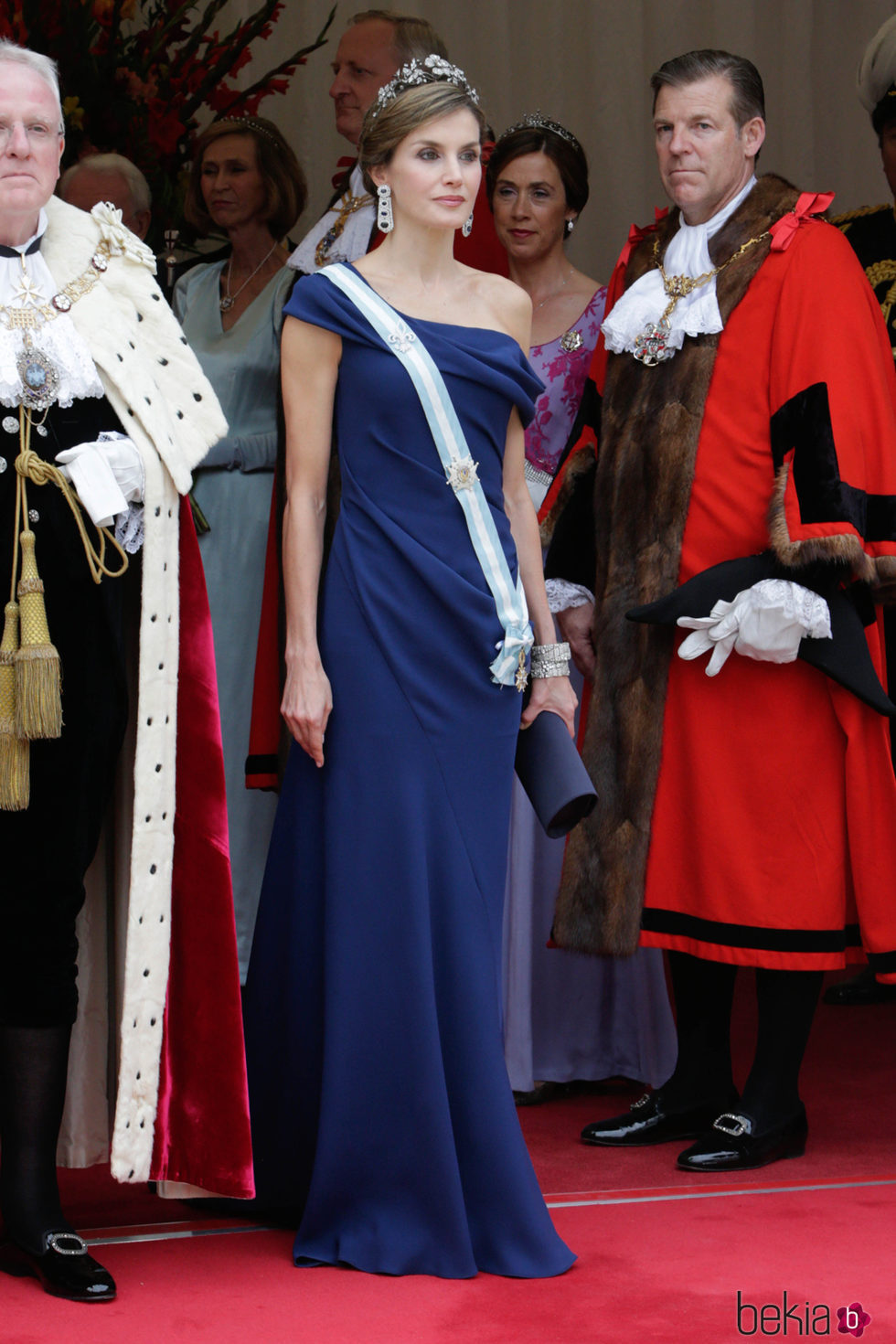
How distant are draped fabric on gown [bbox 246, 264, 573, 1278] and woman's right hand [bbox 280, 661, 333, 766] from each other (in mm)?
26

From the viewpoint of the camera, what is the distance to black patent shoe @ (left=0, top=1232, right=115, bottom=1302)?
246cm

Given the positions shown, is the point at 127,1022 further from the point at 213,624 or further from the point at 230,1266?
the point at 213,624

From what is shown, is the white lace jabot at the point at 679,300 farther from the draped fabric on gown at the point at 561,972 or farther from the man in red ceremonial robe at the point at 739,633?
the draped fabric on gown at the point at 561,972

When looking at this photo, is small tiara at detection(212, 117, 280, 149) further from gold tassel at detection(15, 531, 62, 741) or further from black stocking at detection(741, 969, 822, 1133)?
black stocking at detection(741, 969, 822, 1133)

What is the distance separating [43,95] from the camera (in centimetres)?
246

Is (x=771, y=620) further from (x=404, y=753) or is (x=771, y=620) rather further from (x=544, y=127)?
(x=544, y=127)

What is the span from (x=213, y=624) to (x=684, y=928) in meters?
1.29

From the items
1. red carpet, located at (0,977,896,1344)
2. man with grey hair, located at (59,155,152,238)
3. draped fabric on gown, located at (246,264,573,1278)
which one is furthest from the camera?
man with grey hair, located at (59,155,152,238)

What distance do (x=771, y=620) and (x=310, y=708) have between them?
83 cm

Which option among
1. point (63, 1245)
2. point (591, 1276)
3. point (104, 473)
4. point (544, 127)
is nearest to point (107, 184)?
point (544, 127)

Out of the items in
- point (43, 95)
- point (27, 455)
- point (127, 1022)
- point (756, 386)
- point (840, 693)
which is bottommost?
point (127, 1022)

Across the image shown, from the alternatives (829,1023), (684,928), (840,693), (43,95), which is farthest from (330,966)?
(829,1023)

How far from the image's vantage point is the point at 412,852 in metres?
2.63

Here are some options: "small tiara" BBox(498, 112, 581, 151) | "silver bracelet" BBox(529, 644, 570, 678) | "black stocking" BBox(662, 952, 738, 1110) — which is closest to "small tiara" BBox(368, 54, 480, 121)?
"silver bracelet" BBox(529, 644, 570, 678)
